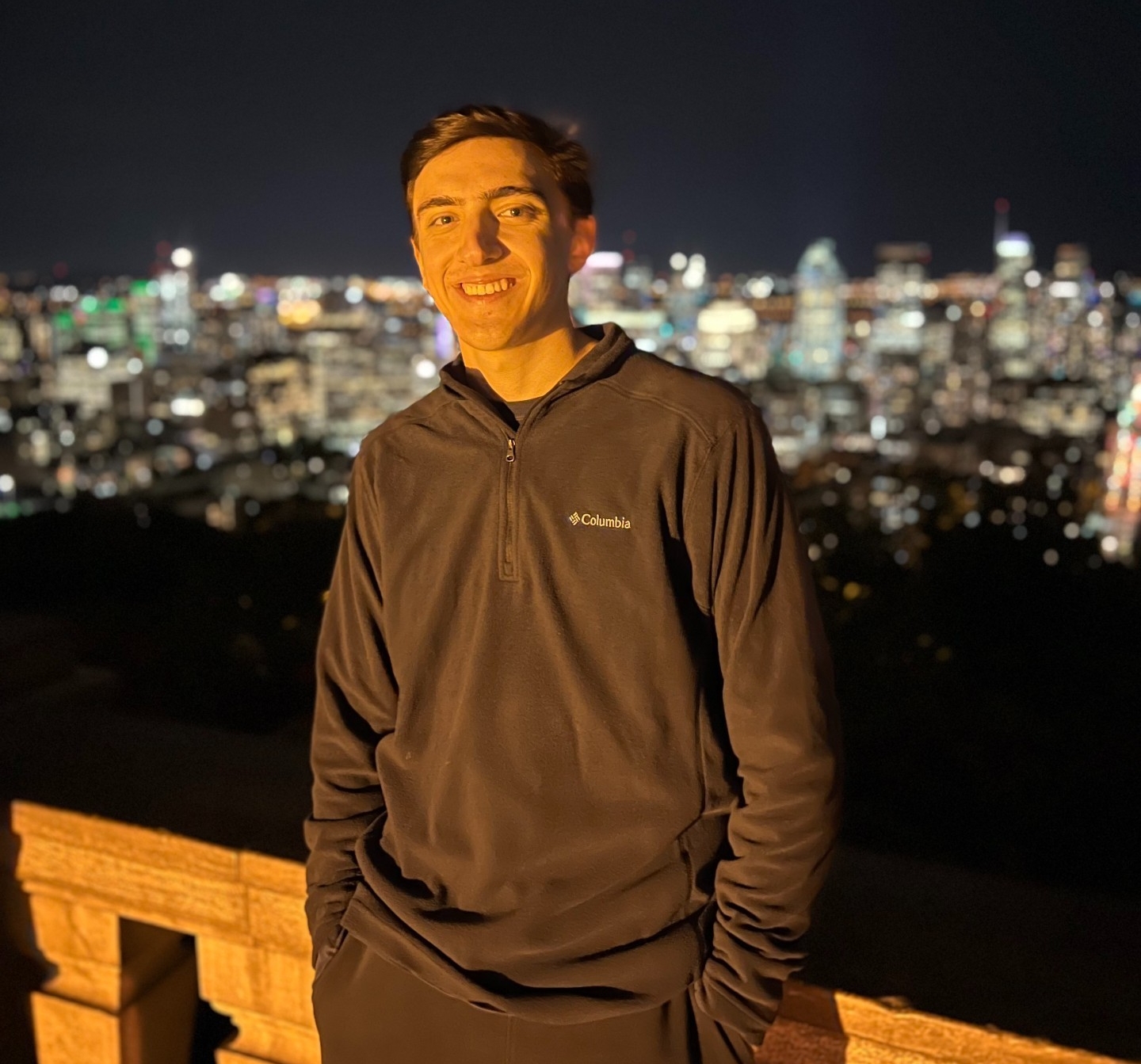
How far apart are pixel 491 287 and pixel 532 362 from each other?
121 millimetres

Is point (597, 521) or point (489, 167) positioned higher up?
point (489, 167)

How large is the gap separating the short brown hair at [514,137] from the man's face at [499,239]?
0.01 meters

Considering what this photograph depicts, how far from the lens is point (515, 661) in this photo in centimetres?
144

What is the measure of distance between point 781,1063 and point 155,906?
117 centimetres

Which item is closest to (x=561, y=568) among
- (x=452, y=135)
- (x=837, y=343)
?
(x=452, y=135)

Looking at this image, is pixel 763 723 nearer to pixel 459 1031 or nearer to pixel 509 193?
pixel 459 1031

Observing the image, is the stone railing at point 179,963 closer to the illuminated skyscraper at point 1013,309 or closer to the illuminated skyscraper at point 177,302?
the illuminated skyscraper at point 1013,309

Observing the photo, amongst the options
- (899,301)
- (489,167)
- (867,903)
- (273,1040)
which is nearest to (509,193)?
(489,167)

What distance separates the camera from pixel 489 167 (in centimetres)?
149

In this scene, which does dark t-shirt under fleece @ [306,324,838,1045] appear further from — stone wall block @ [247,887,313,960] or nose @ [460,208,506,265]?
stone wall block @ [247,887,313,960]

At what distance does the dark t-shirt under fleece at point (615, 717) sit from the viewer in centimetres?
134

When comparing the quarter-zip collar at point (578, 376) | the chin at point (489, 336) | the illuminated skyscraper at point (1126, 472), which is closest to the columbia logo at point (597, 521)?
the quarter-zip collar at point (578, 376)

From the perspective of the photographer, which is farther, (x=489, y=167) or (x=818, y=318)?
(x=818, y=318)

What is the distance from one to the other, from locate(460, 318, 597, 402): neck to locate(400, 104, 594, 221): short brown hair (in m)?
0.19
